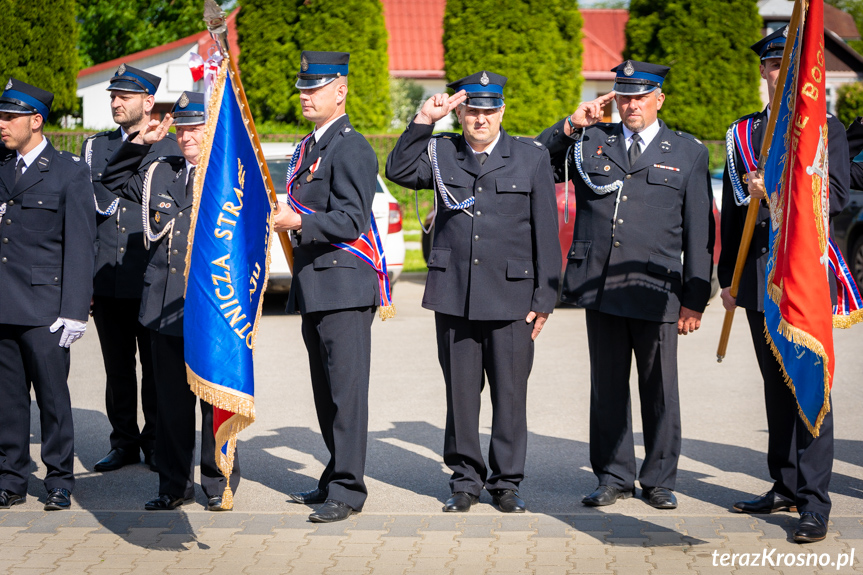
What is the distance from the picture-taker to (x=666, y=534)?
481 cm

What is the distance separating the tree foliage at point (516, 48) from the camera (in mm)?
20672

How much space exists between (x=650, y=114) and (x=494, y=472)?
2.10m

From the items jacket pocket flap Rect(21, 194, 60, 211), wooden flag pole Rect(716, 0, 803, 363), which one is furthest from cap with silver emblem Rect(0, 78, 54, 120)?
wooden flag pole Rect(716, 0, 803, 363)

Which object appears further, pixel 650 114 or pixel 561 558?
pixel 650 114

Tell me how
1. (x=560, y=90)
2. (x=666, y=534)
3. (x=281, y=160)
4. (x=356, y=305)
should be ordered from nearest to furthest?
(x=666, y=534) < (x=356, y=305) < (x=281, y=160) < (x=560, y=90)

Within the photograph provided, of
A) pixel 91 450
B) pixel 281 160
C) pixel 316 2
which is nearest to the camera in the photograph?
pixel 91 450

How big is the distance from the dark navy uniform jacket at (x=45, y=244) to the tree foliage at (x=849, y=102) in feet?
108

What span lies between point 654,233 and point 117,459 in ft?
11.3

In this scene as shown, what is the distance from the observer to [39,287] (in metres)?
5.31

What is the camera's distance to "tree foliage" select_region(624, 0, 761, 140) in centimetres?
2236

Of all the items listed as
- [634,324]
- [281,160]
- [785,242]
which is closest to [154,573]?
[634,324]

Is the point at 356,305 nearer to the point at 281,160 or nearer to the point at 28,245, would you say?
the point at 28,245

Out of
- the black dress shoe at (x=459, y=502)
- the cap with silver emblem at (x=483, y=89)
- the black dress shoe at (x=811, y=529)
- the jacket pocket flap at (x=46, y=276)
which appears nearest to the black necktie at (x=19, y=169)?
the jacket pocket flap at (x=46, y=276)

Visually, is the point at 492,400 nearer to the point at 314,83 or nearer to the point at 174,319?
the point at 174,319
